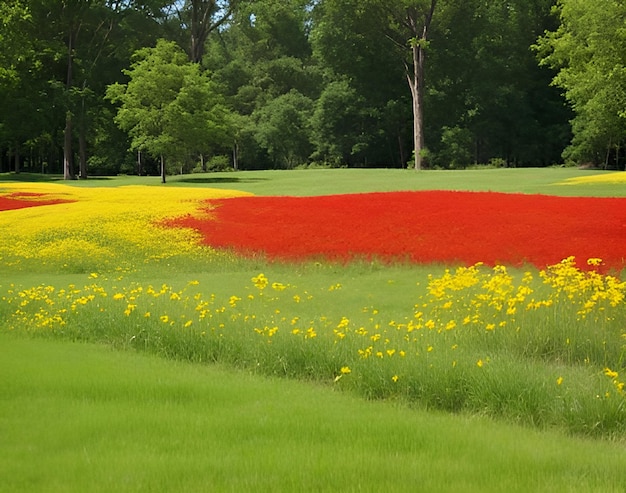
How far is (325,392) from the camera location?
7.04m

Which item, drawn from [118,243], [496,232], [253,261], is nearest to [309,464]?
[253,261]

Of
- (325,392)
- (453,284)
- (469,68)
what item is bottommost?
(325,392)

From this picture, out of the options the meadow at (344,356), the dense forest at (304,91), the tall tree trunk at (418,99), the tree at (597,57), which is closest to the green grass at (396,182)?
the tree at (597,57)

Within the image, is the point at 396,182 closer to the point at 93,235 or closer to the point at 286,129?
the point at 93,235

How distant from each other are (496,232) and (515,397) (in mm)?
10661

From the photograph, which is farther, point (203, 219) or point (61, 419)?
point (203, 219)

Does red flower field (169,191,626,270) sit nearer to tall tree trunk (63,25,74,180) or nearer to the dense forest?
the dense forest

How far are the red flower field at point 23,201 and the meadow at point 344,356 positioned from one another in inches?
400

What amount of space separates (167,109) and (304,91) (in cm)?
3851

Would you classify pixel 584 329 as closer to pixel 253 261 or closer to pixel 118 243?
pixel 253 261

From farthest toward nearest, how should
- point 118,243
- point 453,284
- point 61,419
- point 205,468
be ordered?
point 118,243 < point 453,284 < point 61,419 < point 205,468

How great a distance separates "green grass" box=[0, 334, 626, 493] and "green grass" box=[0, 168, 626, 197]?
24081mm

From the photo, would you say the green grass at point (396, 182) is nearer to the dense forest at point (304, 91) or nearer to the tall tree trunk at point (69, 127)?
the dense forest at point (304, 91)

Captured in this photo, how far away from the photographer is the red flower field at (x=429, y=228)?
49.3 ft
